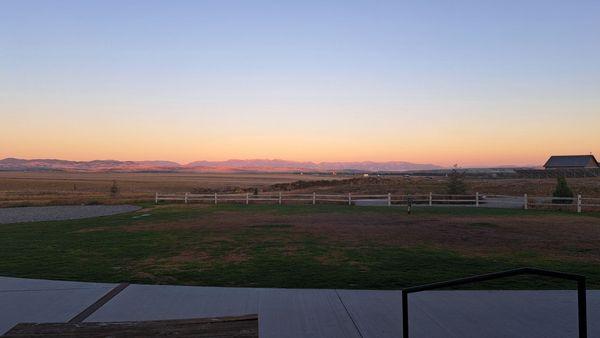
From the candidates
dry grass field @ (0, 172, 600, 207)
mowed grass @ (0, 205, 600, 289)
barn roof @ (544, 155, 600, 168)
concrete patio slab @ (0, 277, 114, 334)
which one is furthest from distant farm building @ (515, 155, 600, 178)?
concrete patio slab @ (0, 277, 114, 334)

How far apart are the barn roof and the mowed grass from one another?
8103 cm

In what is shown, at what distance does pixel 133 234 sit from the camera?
1717 centimetres

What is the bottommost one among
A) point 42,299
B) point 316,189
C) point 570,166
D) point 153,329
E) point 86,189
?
point 86,189

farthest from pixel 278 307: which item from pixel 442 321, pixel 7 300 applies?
pixel 7 300

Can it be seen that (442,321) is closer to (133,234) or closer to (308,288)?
(308,288)

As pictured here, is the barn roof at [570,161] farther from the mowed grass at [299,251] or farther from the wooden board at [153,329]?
the wooden board at [153,329]

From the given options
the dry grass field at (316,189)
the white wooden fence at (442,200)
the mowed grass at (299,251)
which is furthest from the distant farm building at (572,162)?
the mowed grass at (299,251)

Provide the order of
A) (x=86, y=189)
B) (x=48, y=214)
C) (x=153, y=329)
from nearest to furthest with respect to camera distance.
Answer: (x=153, y=329)
(x=48, y=214)
(x=86, y=189)

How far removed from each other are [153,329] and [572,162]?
10391 centimetres

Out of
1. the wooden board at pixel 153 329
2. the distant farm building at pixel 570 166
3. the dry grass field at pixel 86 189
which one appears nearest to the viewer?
the wooden board at pixel 153 329

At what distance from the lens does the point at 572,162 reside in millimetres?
95250

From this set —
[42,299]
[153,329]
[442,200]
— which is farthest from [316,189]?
[153,329]

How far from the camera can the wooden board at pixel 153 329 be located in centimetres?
447

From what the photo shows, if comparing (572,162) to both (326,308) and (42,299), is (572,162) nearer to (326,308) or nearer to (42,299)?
(326,308)
